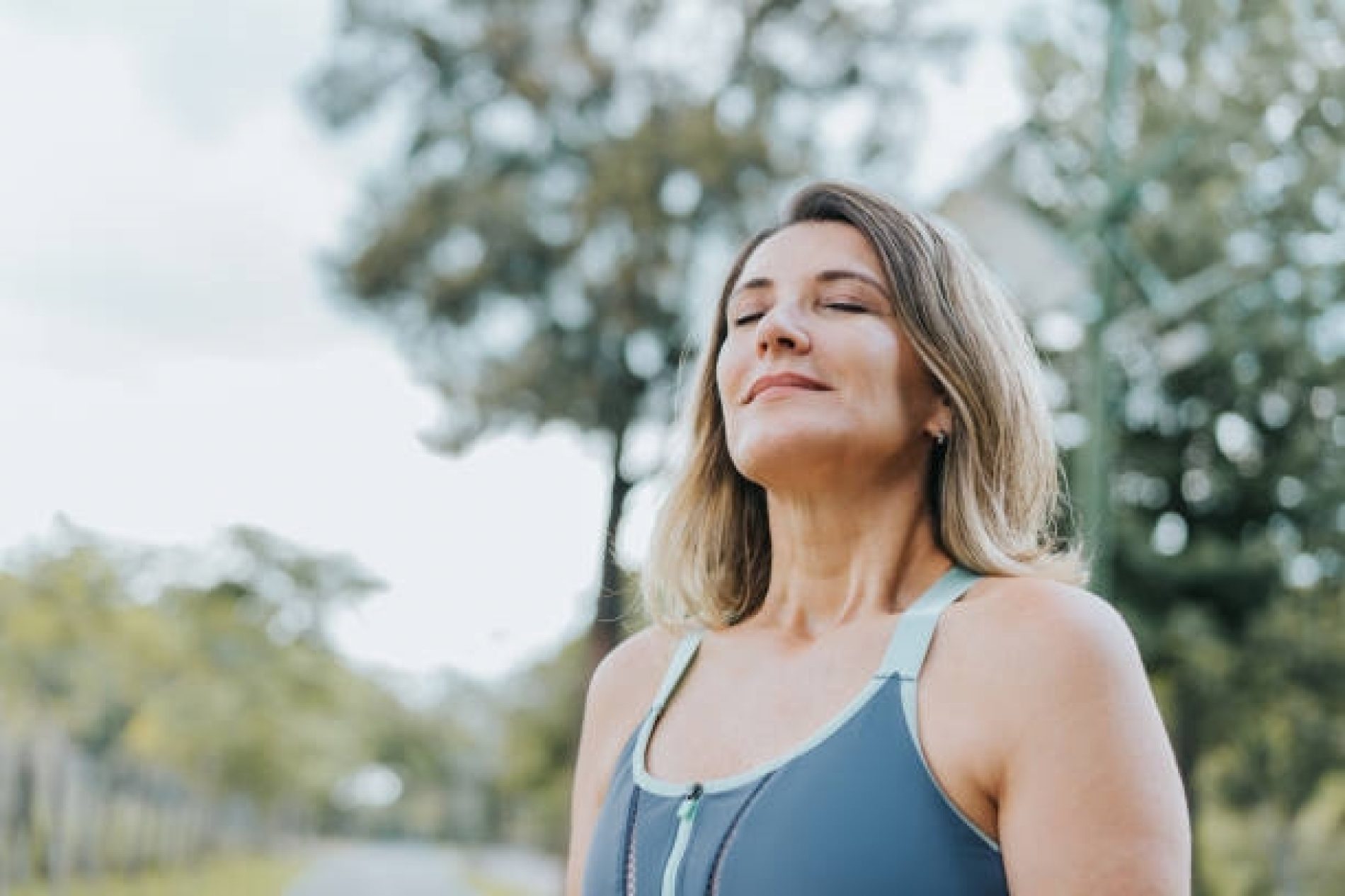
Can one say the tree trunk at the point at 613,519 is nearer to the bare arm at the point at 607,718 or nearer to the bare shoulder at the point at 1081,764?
the bare arm at the point at 607,718

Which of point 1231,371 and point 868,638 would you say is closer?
point 868,638

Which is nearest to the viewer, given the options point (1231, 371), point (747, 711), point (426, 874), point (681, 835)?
point (681, 835)

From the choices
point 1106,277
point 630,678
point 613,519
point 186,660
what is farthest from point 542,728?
point 630,678

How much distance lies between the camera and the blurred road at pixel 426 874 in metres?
27.9

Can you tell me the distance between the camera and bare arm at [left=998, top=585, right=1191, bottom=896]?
126 cm

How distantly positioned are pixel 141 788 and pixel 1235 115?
557 inches

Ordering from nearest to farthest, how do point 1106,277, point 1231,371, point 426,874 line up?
1. point 1106,277
2. point 1231,371
3. point 426,874

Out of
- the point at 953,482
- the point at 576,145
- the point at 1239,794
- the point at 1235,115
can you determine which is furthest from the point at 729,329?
the point at 1239,794

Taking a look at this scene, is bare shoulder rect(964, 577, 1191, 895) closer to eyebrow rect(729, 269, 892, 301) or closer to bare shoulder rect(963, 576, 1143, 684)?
bare shoulder rect(963, 576, 1143, 684)

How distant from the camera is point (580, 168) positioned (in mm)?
15469

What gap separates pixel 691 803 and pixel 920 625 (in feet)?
0.88

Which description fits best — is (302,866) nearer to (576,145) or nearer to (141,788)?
(141,788)

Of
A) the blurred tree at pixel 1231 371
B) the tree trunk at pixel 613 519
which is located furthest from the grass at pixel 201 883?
the blurred tree at pixel 1231 371

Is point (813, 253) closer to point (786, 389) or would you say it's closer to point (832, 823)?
point (786, 389)
